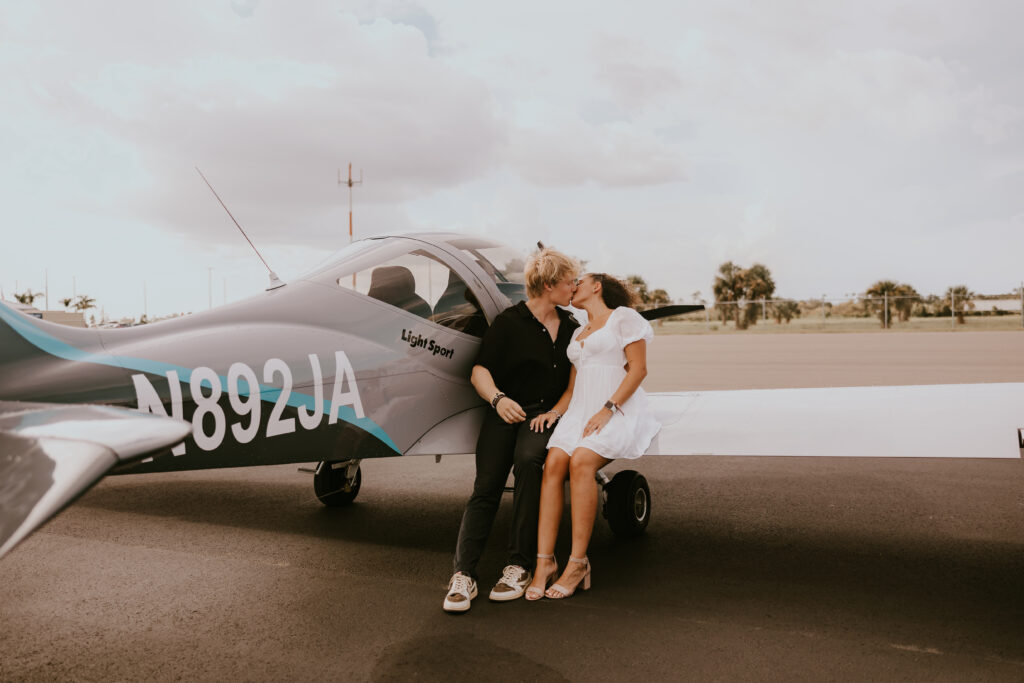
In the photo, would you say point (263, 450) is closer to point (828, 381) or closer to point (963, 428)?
point (963, 428)

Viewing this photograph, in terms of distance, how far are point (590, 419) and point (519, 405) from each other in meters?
0.39

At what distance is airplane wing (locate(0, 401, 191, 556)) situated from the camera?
1.15 meters

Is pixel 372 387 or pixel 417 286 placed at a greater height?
pixel 417 286

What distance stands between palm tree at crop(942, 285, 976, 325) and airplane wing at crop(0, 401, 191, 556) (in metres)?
32.8

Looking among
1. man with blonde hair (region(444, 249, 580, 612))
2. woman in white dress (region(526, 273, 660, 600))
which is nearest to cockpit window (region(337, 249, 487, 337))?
man with blonde hair (region(444, 249, 580, 612))

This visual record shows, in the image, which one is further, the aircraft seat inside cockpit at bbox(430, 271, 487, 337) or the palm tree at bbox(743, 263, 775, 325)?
the palm tree at bbox(743, 263, 775, 325)

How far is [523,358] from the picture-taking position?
383 cm

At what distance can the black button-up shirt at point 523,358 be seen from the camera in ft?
12.6

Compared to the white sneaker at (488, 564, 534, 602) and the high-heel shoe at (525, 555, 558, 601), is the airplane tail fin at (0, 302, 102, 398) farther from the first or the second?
the high-heel shoe at (525, 555, 558, 601)

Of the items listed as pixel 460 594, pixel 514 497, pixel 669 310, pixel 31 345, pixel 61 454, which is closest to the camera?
pixel 61 454

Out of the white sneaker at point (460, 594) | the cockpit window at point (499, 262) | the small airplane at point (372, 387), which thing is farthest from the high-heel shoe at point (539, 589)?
the cockpit window at point (499, 262)

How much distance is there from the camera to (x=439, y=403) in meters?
3.87

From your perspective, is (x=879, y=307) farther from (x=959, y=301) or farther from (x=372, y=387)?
(x=372, y=387)

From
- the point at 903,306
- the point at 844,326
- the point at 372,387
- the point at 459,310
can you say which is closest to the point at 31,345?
the point at 372,387
